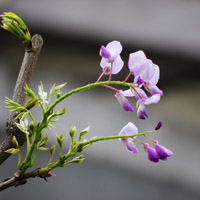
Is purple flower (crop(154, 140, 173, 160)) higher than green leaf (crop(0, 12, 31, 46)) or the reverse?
the reverse

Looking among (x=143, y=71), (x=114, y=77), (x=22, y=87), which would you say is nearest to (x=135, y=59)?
(x=143, y=71)

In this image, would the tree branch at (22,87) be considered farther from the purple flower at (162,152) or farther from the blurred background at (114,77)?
the blurred background at (114,77)

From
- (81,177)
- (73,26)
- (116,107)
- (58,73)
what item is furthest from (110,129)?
(73,26)

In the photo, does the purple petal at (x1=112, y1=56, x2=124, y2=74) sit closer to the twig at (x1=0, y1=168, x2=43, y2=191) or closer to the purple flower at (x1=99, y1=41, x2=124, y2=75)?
the purple flower at (x1=99, y1=41, x2=124, y2=75)

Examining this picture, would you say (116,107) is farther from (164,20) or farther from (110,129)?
(164,20)

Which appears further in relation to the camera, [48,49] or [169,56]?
[48,49]

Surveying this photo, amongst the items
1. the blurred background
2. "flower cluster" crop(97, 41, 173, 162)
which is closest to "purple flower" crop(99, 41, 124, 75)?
"flower cluster" crop(97, 41, 173, 162)

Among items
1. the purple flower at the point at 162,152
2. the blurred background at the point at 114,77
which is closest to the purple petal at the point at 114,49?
the purple flower at the point at 162,152

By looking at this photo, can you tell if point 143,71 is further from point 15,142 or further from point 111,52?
point 15,142
